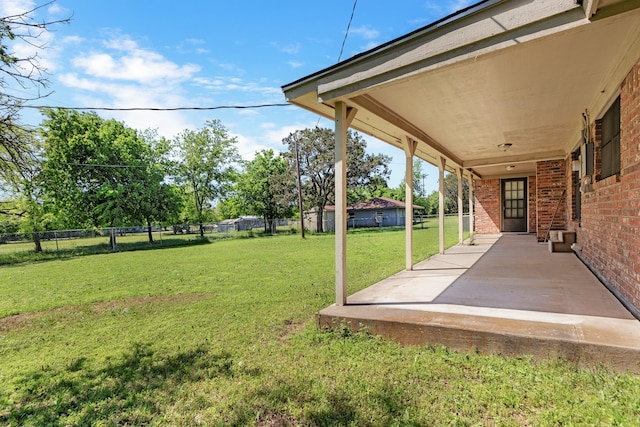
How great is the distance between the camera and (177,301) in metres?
5.65

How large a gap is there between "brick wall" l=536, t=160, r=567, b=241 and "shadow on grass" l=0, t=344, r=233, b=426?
30.2ft

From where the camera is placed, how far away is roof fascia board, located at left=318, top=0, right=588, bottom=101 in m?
2.36

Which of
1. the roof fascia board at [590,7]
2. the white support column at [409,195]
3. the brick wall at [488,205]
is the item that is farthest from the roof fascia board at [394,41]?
the brick wall at [488,205]

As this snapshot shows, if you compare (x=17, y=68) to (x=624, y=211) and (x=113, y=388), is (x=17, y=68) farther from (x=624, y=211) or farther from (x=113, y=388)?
(x=624, y=211)

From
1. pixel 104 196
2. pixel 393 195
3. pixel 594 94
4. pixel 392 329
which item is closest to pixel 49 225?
pixel 104 196

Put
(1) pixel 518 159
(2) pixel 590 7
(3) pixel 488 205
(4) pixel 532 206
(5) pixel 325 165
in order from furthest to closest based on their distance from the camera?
1. (5) pixel 325 165
2. (3) pixel 488 205
3. (4) pixel 532 206
4. (1) pixel 518 159
5. (2) pixel 590 7

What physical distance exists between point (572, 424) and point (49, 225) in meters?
24.8

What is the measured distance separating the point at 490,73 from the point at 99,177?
22458 millimetres

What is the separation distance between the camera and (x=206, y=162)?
27859 millimetres

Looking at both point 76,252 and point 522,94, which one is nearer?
point 522,94

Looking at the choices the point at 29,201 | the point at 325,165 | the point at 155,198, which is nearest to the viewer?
the point at 29,201

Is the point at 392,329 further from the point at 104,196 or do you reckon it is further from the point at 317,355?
the point at 104,196

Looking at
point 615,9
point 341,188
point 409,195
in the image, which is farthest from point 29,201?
point 615,9

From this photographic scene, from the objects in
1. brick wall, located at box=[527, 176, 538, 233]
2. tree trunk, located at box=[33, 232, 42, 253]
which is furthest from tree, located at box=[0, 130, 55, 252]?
brick wall, located at box=[527, 176, 538, 233]
